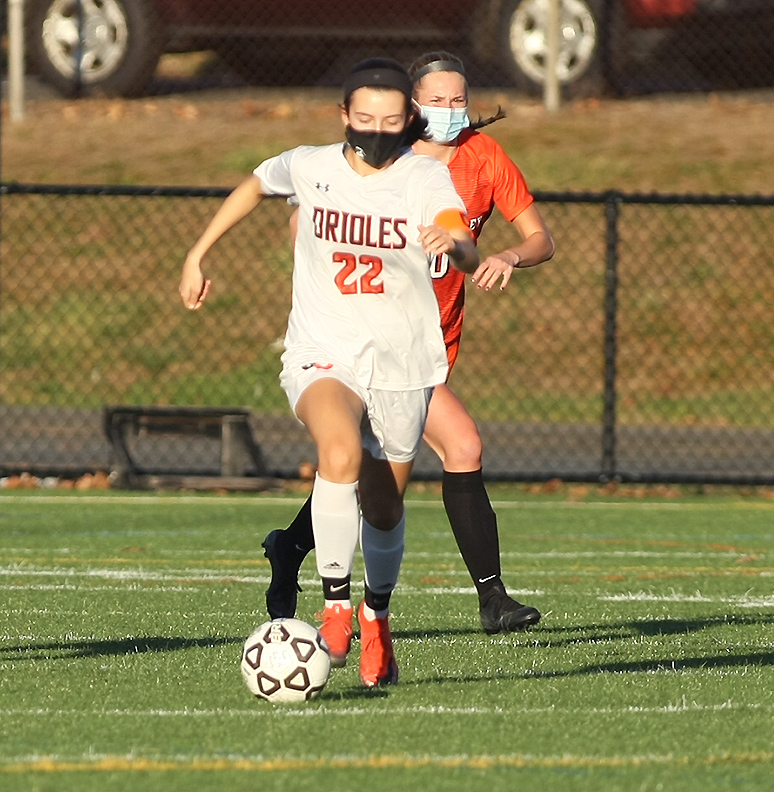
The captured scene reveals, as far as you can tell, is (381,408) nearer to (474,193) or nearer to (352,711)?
(352,711)

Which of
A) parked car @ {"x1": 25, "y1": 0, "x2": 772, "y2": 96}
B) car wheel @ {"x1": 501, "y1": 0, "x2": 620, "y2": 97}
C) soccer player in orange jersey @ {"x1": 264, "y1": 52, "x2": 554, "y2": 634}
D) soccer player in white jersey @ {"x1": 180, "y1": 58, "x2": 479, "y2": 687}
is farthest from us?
parked car @ {"x1": 25, "y1": 0, "x2": 772, "y2": 96}

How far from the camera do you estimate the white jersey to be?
595 cm

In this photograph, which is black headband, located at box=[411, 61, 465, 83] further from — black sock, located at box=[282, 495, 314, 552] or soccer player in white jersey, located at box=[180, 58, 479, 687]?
black sock, located at box=[282, 495, 314, 552]

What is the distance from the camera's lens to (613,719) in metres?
5.33

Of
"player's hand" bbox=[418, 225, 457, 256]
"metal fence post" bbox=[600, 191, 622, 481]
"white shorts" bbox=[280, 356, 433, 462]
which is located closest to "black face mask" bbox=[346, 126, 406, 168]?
"player's hand" bbox=[418, 225, 457, 256]

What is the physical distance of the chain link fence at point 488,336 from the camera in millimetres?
14719

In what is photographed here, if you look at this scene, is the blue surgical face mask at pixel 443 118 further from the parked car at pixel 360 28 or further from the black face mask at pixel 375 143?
the parked car at pixel 360 28

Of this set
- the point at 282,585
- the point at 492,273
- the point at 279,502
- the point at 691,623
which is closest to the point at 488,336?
the point at 279,502

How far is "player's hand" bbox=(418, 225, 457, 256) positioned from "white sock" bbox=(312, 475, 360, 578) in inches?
29.8

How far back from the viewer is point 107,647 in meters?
6.67

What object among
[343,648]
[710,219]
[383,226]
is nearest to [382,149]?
[383,226]

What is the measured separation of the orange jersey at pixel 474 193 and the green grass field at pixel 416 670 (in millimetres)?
1231

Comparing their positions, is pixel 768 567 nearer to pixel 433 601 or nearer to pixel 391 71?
pixel 433 601

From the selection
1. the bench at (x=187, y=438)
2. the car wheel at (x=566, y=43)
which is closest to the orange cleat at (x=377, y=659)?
the bench at (x=187, y=438)
